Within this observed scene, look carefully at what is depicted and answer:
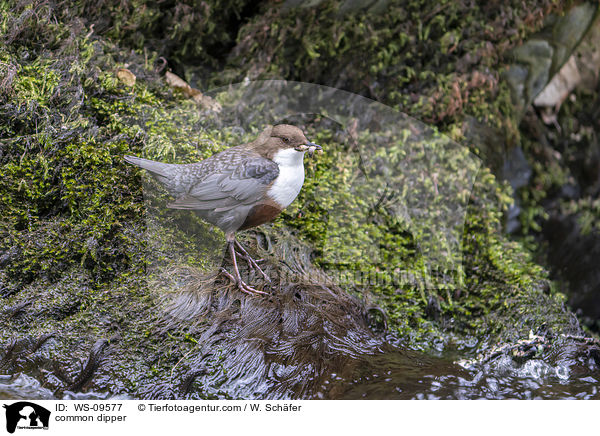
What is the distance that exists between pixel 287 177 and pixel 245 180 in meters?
0.22

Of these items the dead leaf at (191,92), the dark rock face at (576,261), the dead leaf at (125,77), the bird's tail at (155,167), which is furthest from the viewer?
the dark rock face at (576,261)

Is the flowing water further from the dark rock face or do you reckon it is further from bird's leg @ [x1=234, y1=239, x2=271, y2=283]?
the dark rock face

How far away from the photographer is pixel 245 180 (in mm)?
2605

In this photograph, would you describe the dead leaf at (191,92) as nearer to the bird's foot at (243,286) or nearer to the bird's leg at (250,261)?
the bird's leg at (250,261)

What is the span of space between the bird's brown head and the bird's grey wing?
0.06 metres

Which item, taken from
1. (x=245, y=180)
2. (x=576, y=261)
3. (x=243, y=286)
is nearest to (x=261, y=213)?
(x=245, y=180)

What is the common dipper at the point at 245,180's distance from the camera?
8.46 feet

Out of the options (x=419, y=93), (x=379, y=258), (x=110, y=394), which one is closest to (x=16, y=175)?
(x=110, y=394)

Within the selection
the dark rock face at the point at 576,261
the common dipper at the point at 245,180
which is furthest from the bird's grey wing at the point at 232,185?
the dark rock face at the point at 576,261

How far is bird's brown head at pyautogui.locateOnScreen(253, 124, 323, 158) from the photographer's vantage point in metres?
2.57

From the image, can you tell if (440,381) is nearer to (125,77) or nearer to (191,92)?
(191,92)
